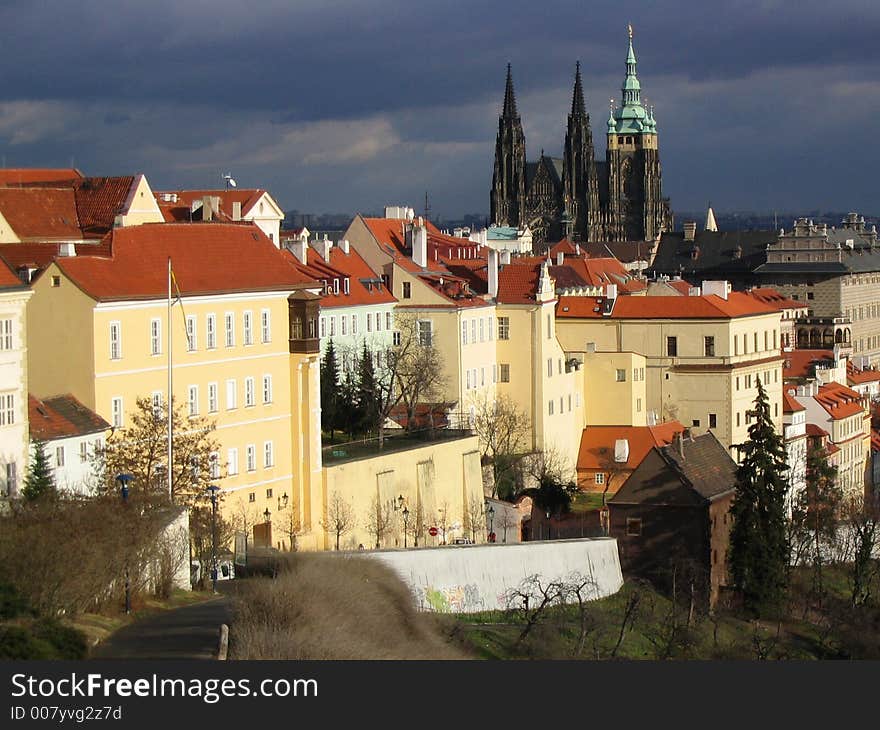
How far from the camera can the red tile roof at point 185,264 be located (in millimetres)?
59469

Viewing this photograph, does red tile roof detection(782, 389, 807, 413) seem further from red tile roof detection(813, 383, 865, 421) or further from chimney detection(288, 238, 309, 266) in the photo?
chimney detection(288, 238, 309, 266)

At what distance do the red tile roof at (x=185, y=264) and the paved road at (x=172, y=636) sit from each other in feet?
51.7

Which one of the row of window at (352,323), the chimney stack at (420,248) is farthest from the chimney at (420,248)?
the row of window at (352,323)

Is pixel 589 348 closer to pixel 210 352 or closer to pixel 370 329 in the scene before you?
pixel 370 329

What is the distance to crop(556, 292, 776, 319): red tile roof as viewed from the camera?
319ft

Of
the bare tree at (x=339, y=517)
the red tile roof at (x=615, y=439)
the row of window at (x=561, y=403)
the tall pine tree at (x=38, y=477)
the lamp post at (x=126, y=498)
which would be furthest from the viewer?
the red tile roof at (x=615, y=439)

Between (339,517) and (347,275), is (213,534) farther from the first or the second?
(347,275)

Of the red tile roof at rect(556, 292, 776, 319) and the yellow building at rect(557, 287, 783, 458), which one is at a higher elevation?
the red tile roof at rect(556, 292, 776, 319)

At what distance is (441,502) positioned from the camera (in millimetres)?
73188

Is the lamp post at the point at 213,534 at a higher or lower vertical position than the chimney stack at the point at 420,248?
lower

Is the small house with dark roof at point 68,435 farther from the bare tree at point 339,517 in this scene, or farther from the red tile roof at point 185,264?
the bare tree at point 339,517

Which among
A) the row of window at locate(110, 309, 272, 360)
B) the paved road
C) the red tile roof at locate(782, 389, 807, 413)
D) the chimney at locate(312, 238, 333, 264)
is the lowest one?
the paved road

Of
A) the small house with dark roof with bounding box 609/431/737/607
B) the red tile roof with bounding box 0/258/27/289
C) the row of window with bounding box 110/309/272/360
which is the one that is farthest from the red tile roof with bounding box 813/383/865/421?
the red tile roof with bounding box 0/258/27/289

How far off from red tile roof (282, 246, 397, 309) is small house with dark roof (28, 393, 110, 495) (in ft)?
77.8
